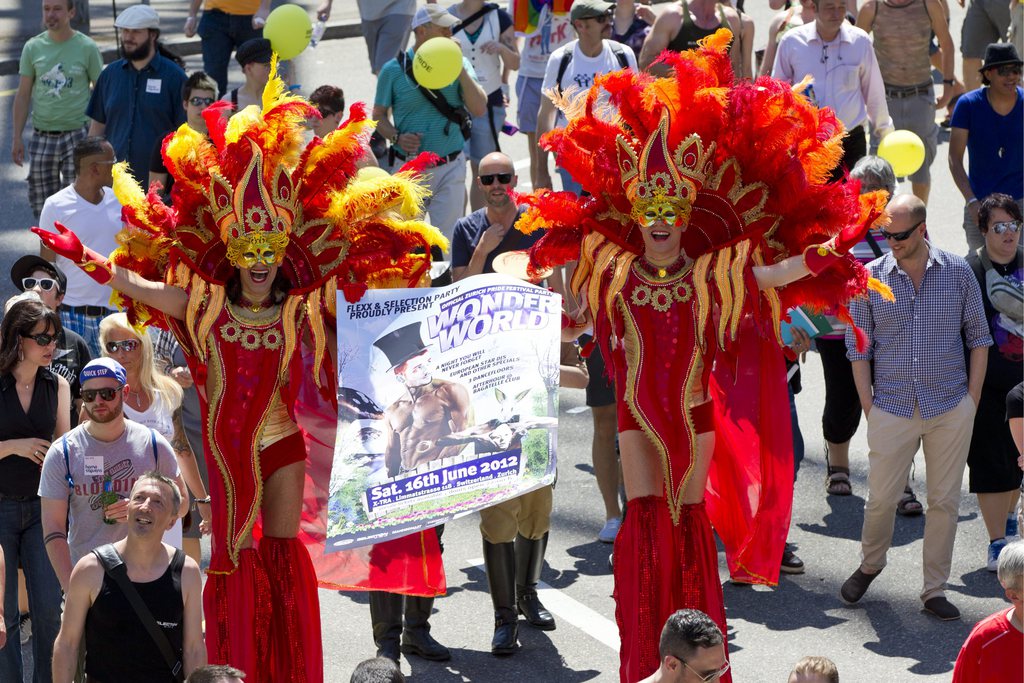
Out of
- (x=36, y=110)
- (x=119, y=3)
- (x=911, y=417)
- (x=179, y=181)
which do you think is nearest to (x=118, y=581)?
(x=179, y=181)

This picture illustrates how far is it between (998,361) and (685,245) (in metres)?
2.14

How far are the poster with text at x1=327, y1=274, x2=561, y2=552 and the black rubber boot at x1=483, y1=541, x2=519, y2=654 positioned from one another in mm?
1026

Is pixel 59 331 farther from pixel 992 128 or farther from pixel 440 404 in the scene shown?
pixel 992 128

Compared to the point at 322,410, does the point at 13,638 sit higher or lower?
lower

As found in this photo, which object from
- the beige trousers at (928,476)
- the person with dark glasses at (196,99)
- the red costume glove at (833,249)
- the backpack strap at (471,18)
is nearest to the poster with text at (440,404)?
the red costume glove at (833,249)

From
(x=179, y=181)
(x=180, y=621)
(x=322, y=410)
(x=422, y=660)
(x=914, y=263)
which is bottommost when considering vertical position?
(x=422, y=660)

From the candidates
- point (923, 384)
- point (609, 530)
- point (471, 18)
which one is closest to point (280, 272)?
point (609, 530)

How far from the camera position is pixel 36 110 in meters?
11.7

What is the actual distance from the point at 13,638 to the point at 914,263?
437 centimetres

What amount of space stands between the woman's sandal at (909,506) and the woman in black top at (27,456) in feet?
14.6

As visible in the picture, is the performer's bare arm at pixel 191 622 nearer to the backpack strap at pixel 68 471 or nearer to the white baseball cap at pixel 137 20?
the backpack strap at pixel 68 471

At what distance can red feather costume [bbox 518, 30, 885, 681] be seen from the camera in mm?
6695

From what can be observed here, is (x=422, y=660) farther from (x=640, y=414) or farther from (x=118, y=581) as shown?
(x=118, y=581)

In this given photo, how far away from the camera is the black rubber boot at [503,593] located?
24.3ft
